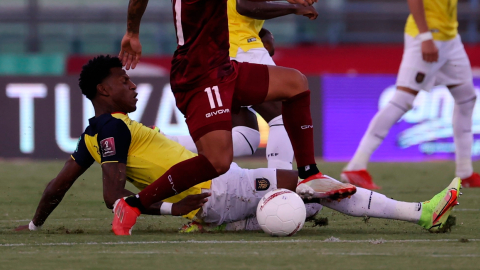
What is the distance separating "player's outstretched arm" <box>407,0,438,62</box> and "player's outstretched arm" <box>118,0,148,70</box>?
3.01 meters

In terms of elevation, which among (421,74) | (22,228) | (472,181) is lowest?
(472,181)

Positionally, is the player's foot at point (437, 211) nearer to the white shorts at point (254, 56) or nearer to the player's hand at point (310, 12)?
the player's hand at point (310, 12)

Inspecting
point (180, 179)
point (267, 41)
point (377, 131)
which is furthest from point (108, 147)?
point (377, 131)

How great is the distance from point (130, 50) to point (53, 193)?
92 centimetres

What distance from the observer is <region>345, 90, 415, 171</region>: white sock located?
Answer: 23.1 feet

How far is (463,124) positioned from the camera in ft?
24.0

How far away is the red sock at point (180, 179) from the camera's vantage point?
4.07 m

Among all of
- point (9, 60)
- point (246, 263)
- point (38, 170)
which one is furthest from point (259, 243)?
point (9, 60)

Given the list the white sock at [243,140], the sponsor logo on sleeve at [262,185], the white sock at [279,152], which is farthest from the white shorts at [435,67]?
the sponsor logo on sleeve at [262,185]

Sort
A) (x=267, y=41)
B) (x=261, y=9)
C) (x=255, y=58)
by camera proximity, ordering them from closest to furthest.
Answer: (x=261, y=9)
(x=255, y=58)
(x=267, y=41)

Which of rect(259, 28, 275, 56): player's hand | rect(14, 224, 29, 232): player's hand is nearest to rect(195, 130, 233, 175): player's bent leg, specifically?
rect(14, 224, 29, 232): player's hand

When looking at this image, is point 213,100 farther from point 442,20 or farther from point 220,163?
point 442,20

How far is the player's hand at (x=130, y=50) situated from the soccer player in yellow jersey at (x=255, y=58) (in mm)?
1085

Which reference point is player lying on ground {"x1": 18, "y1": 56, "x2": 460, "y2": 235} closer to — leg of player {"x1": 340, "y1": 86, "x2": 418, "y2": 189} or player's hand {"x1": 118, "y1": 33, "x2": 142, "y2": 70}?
player's hand {"x1": 118, "y1": 33, "x2": 142, "y2": 70}
